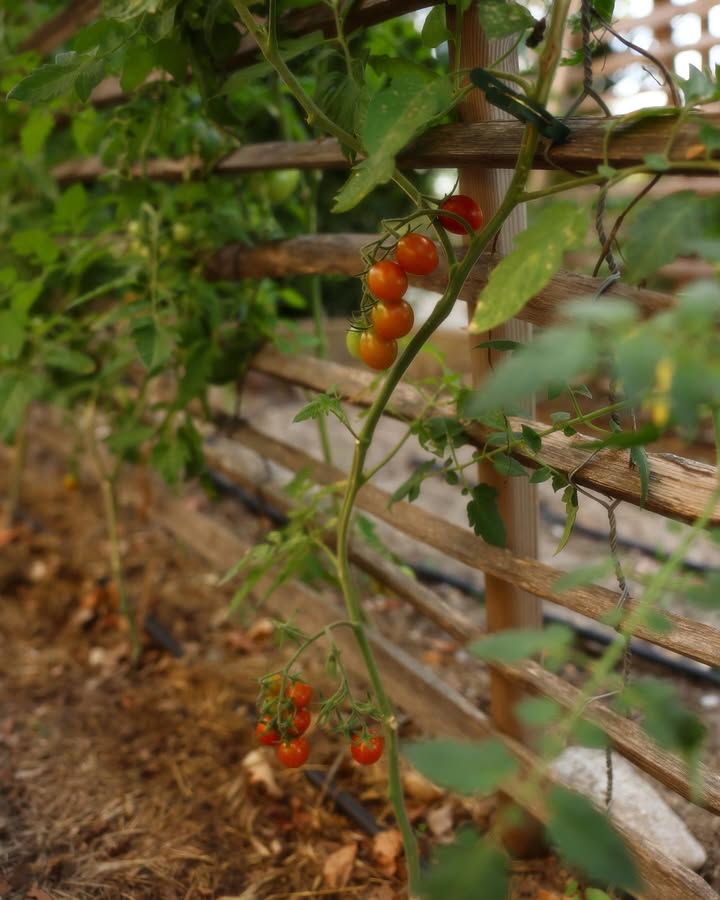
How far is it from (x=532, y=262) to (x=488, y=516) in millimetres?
480

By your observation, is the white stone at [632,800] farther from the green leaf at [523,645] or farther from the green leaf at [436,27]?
the green leaf at [436,27]

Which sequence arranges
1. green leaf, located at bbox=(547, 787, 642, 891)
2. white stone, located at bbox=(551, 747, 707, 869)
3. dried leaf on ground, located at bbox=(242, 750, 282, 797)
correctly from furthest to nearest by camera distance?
dried leaf on ground, located at bbox=(242, 750, 282, 797)
white stone, located at bbox=(551, 747, 707, 869)
green leaf, located at bbox=(547, 787, 642, 891)

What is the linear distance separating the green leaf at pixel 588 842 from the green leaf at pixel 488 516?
57cm

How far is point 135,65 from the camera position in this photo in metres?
1.05

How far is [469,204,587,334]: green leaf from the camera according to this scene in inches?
23.9

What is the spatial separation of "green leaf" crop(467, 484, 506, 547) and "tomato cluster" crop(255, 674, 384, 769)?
0.30 metres

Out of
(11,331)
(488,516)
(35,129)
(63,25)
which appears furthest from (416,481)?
(63,25)

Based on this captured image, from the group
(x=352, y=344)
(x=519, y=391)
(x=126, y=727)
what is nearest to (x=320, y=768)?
(x=126, y=727)

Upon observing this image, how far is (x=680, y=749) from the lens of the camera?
47 cm

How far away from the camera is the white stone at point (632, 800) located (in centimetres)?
116

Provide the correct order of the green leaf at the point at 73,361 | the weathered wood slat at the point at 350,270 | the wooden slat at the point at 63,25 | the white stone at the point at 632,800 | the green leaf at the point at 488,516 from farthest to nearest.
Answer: the wooden slat at the point at 63,25, the green leaf at the point at 73,361, the white stone at the point at 632,800, the green leaf at the point at 488,516, the weathered wood slat at the point at 350,270

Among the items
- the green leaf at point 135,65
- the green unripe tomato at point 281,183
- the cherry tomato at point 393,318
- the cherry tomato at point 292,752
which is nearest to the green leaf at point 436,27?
the cherry tomato at point 393,318

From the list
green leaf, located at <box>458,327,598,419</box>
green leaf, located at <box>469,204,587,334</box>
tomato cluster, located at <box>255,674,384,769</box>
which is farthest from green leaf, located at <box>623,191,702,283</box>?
tomato cluster, located at <box>255,674,384,769</box>

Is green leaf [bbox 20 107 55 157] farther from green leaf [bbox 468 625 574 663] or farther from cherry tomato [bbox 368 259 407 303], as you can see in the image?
green leaf [bbox 468 625 574 663]
